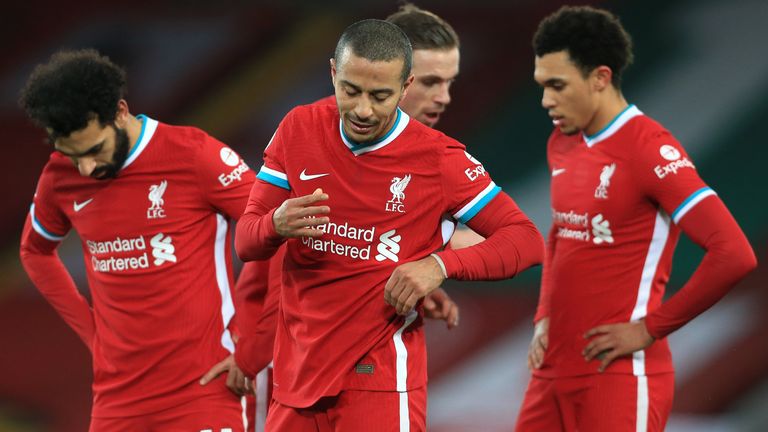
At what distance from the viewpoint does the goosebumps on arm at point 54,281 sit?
3545mm

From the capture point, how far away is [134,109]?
6.28 meters

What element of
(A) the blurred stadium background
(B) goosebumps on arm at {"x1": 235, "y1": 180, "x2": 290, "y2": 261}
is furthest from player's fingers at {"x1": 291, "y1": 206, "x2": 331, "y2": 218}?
(A) the blurred stadium background

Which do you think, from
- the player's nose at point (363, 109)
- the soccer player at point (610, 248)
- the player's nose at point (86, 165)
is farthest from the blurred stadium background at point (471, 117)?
the player's nose at point (363, 109)

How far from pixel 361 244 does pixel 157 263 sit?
86 cm

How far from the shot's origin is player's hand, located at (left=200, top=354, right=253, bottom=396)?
127 inches

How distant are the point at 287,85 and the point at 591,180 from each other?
3129 mm

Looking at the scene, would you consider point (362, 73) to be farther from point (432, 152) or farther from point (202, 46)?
point (202, 46)

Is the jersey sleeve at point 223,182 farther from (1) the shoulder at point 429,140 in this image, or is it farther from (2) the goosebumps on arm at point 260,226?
(1) the shoulder at point 429,140

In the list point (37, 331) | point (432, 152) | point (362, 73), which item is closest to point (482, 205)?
point (432, 152)

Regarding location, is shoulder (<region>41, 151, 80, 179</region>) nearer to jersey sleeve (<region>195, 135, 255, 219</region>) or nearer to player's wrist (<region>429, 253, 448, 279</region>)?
jersey sleeve (<region>195, 135, 255, 219</region>)

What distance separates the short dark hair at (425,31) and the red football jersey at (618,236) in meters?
0.60

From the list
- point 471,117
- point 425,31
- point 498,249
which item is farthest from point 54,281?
point 471,117

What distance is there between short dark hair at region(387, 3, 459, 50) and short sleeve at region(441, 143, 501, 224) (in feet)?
3.07

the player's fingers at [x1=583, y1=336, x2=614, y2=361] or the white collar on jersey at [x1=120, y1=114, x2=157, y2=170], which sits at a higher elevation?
the white collar on jersey at [x1=120, y1=114, x2=157, y2=170]
